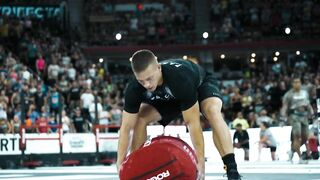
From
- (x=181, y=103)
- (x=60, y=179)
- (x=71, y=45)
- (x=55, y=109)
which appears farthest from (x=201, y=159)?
(x=71, y=45)

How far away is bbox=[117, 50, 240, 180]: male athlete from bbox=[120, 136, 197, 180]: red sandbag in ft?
0.91

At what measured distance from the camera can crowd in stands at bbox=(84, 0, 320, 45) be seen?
33.7 m

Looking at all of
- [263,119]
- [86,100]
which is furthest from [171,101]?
[86,100]

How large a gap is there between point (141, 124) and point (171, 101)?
0.52 m

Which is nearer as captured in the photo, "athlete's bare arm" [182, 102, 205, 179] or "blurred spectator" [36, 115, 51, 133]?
"athlete's bare arm" [182, 102, 205, 179]

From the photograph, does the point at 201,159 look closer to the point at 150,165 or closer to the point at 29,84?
the point at 150,165

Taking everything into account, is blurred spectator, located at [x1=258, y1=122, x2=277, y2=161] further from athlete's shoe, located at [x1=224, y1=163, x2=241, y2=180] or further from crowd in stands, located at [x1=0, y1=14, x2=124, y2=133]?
athlete's shoe, located at [x1=224, y1=163, x2=241, y2=180]

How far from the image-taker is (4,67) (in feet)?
72.6

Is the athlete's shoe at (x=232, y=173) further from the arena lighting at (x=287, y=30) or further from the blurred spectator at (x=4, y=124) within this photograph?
the arena lighting at (x=287, y=30)

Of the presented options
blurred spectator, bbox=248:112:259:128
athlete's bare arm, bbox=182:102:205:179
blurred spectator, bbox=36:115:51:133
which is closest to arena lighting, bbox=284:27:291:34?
blurred spectator, bbox=248:112:259:128

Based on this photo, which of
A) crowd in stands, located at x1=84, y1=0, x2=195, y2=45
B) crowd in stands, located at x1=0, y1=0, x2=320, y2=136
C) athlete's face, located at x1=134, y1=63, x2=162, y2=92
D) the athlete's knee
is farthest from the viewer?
crowd in stands, located at x1=84, y1=0, x2=195, y2=45

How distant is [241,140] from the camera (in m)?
17.8

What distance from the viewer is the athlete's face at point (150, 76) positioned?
242 inches

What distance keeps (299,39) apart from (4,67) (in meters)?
15.5
